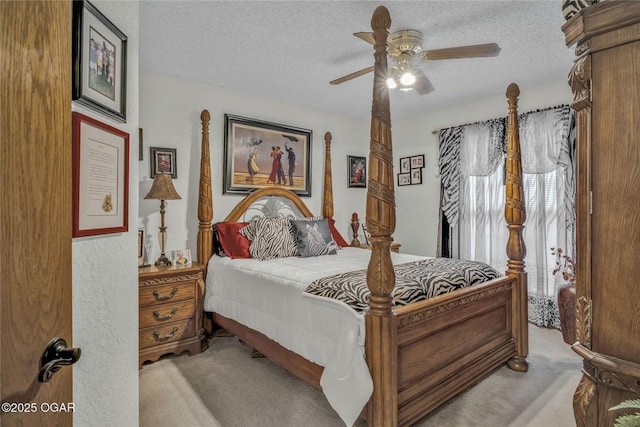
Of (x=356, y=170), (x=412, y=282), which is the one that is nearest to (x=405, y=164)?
(x=356, y=170)

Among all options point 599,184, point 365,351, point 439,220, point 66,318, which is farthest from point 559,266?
point 66,318

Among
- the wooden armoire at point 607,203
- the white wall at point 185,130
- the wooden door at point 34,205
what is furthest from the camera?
the white wall at point 185,130

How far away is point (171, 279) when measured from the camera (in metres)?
2.76

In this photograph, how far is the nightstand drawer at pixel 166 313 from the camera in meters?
2.60

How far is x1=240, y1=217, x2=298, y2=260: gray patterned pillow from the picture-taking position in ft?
10.2

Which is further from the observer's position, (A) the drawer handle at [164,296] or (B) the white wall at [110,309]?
(A) the drawer handle at [164,296]

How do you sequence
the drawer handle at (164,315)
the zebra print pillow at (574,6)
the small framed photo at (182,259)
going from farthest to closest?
the small framed photo at (182,259)
the drawer handle at (164,315)
the zebra print pillow at (574,6)

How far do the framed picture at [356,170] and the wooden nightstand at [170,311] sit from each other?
2.64 meters

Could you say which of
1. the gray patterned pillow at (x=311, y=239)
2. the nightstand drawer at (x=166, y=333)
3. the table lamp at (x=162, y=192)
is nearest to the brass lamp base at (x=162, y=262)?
the table lamp at (x=162, y=192)

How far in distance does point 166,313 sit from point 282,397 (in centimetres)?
122

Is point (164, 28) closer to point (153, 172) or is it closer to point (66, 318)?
point (153, 172)

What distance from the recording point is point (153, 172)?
318 centimetres

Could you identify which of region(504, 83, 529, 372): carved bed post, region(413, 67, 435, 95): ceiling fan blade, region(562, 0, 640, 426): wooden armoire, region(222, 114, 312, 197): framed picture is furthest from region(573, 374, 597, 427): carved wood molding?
region(222, 114, 312, 197): framed picture

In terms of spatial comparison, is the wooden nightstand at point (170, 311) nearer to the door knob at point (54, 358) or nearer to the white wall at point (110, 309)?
the white wall at point (110, 309)
